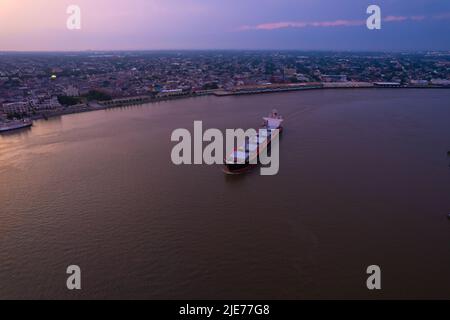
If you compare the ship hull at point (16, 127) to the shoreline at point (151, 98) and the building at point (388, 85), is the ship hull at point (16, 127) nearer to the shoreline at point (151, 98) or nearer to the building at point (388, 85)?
the shoreline at point (151, 98)

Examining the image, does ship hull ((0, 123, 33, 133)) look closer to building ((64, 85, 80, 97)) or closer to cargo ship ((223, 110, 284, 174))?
building ((64, 85, 80, 97))

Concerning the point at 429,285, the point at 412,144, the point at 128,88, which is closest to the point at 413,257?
the point at 429,285

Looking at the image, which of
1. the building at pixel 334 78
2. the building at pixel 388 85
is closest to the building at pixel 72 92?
the building at pixel 334 78

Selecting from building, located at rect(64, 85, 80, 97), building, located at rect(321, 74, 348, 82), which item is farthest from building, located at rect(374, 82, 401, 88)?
building, located at rect(64, 85, 80, 97)

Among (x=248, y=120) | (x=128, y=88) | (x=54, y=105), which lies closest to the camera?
(x=248, y=120)

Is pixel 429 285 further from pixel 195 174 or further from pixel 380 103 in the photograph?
pixel 380 103

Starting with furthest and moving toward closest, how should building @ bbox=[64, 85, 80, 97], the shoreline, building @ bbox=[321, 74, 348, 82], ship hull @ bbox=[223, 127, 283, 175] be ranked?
building @ bbox=[321, 74, 348, 82] < building @ bbox=[64, 85, 80, 97] < the shoreline < ship hull @ bbox=[223, 127, 283, 175]
